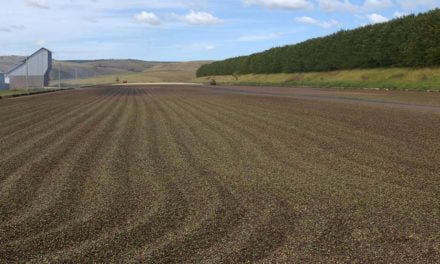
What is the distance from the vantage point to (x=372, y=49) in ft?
173

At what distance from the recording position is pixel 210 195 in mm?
7570

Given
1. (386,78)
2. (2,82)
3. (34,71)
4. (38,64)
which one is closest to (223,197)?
(386,78)

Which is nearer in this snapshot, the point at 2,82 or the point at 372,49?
the point at 372,49

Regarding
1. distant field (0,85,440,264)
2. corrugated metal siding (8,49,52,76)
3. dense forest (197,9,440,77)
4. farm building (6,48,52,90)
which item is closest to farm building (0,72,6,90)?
farm building (6,48,52,90)

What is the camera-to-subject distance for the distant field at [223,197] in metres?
5.23

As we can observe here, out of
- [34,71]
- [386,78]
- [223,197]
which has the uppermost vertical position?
[34,71]

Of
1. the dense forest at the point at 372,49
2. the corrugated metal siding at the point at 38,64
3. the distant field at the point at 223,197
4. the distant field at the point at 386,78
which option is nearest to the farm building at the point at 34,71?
the corrugated metal siding at the point at 38,64

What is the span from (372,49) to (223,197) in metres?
48.8

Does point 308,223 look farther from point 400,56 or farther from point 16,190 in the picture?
point 400,56

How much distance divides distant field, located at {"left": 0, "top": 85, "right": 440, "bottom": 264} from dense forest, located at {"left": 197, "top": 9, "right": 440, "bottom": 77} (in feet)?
106

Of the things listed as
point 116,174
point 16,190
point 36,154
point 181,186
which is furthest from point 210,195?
point 36,154

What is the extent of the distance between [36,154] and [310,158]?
5992 mm

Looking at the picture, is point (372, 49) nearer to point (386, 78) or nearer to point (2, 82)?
point (386, 78)

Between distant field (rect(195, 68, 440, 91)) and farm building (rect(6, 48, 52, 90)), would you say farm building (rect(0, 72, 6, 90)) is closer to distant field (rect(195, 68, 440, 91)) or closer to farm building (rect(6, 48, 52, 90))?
farm building (rect(6, 48, 52, 90))
